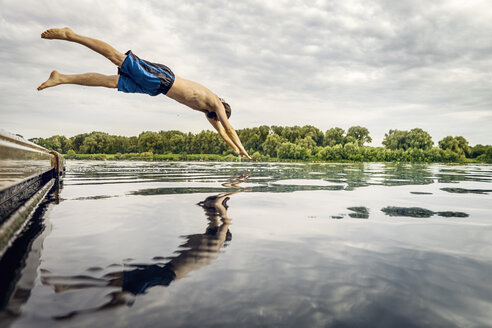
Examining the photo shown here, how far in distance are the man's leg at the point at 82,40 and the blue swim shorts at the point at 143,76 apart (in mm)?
274

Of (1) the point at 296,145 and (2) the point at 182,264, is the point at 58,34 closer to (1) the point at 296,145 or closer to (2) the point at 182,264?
(2) the point at 182,264

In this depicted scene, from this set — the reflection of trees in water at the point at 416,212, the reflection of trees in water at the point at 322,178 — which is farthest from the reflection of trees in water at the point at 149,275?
the reflection of trees in water at the point at 322,178

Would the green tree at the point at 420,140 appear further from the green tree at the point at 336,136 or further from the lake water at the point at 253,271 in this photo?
the lake water at the point at 253,271

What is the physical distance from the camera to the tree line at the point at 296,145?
232ft

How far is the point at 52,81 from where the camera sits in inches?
247

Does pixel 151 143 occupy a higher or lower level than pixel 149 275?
higher

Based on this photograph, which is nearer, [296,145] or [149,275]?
[149,275]

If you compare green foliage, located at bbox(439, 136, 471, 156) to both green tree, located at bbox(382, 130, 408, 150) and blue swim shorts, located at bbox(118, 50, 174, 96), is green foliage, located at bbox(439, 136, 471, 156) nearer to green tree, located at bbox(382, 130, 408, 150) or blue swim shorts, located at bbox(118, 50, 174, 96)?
green tree, located at bbox(382, 130, 408, 150)

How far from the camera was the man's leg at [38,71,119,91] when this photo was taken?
20.6 feet

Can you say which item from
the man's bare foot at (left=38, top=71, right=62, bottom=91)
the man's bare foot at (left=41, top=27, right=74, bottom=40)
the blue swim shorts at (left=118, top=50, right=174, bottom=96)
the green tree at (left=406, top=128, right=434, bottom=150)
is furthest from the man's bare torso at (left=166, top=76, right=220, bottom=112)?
the green tree at (left=406, top=128, right=434, bottom=150)

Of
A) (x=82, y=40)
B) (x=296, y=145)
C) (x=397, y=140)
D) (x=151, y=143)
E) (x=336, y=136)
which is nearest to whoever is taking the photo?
(x=82, y=40)

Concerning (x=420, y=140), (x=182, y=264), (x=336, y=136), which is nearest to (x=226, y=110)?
(x=182, y=264)

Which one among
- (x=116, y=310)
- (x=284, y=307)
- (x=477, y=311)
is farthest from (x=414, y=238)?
(x=116, y=310)

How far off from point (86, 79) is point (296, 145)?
72.1 meters
